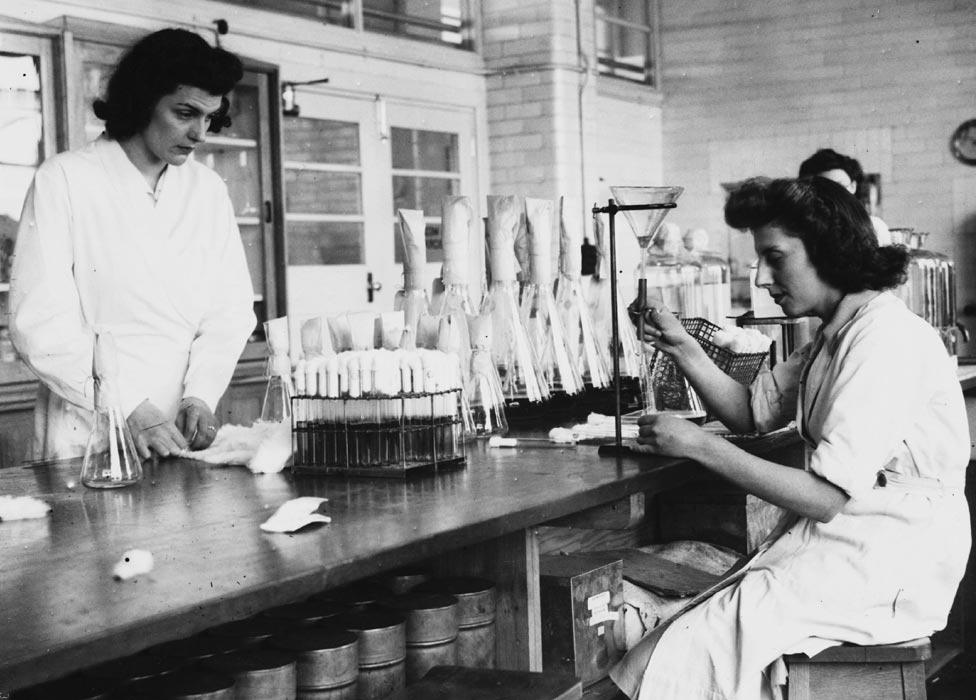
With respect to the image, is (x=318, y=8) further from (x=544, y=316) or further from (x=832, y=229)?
(x=832, y=229)

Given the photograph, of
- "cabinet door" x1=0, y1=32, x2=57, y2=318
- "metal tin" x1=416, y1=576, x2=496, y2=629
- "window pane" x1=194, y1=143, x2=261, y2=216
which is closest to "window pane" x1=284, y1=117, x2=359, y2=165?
"window pane" x1=194, y1=143, x2=261, y2=216

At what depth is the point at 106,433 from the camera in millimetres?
2213

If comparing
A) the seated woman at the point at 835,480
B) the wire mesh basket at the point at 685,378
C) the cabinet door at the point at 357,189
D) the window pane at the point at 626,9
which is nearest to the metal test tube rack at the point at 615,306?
the seated woman at the point at 835,480

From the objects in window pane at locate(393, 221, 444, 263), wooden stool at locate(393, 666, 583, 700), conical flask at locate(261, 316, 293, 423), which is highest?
window pane at locate(393, 221, 444, 263)

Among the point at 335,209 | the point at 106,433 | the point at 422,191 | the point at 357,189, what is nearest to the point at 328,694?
the point at 106,433

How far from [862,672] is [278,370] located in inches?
51.7

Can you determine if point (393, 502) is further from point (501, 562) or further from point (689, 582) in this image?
point (689, 582)

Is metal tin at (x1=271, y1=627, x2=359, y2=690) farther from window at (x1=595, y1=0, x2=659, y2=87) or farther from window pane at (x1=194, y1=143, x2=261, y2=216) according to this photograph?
window at (x1=595, y1=0, x2=659, y2=87)

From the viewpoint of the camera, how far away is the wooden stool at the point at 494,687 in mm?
1698

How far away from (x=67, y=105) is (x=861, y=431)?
3.86 meters

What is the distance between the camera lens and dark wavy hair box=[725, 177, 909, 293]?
2258 millimetres

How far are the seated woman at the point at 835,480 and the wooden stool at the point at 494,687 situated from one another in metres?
0.41

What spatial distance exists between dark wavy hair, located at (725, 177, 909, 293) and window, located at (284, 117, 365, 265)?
4.70 meters

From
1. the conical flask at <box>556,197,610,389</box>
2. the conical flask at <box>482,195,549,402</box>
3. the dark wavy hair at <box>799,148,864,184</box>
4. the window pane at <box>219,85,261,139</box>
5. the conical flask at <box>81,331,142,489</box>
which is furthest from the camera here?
Result: the window pane at <box>219,85,261,139</box>
